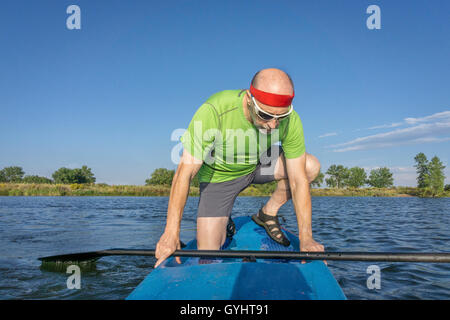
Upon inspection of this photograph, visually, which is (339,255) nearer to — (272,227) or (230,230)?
(272,227)

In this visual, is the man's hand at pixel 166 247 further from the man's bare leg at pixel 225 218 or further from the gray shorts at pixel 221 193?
the gray shorts at pixel 221 193

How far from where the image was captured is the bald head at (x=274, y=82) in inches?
98.5

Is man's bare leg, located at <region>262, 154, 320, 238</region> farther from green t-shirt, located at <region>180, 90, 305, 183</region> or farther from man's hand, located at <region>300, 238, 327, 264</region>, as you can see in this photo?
man's hand, located at <region>300, 238, 327, 264</region>

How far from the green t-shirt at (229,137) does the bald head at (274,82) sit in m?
0.52

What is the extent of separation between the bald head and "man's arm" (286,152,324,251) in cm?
115

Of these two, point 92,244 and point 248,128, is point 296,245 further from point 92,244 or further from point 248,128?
point 92,244

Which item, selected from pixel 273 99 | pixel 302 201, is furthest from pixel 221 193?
pixel 273 99

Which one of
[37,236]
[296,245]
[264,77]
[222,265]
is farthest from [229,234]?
[37,236]

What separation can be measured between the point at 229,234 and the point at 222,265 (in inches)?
86.0

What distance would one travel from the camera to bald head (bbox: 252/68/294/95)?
8.21 ft

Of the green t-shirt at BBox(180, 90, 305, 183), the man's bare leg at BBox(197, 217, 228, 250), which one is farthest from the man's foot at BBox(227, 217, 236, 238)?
the green t-shirt at BBox(180, 90, 305, 183)

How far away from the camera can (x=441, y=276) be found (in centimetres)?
401

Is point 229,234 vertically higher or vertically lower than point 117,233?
higher

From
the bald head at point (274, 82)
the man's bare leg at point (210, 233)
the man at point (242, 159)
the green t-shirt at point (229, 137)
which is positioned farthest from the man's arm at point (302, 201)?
the bald head at point (274, 82)
